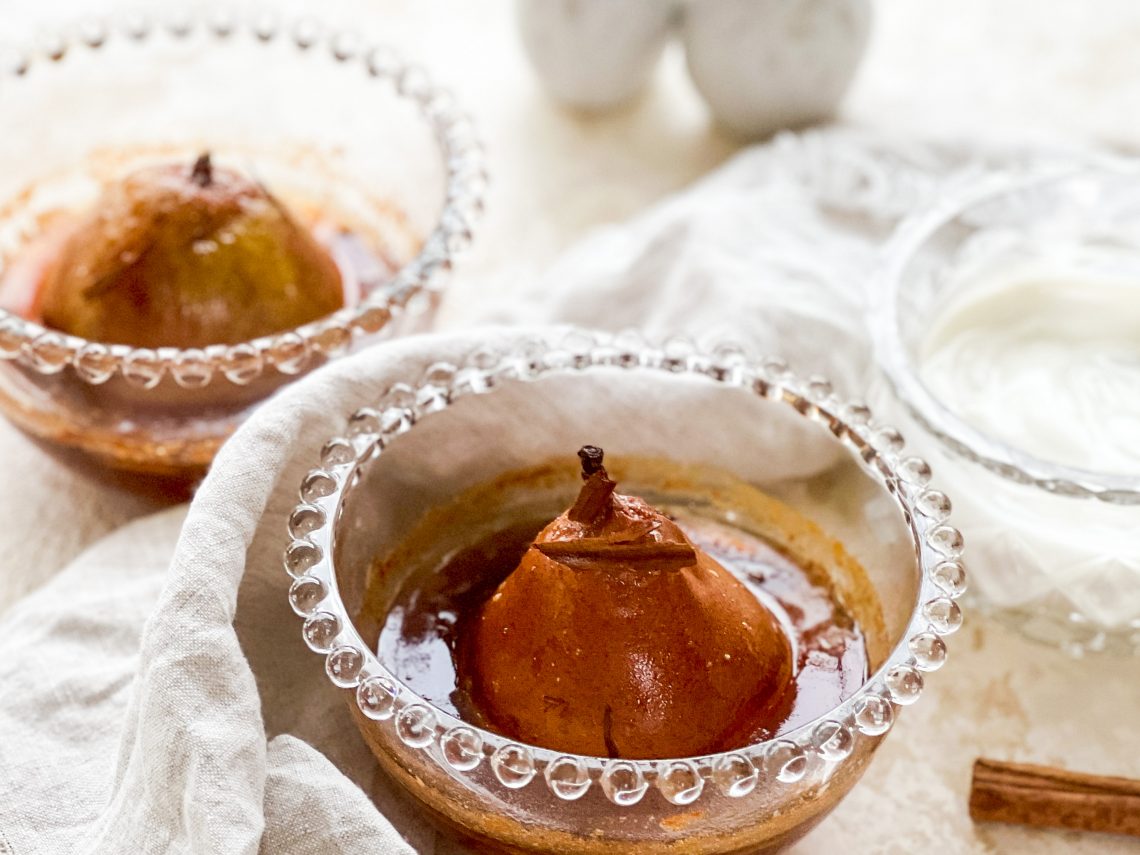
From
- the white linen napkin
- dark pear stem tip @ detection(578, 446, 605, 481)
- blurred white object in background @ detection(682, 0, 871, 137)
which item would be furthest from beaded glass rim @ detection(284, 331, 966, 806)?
blurred white object in background @ detection(682, 0, 871, 137)

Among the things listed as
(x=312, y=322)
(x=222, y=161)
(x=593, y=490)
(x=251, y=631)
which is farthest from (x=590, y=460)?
(x=222, y=161)

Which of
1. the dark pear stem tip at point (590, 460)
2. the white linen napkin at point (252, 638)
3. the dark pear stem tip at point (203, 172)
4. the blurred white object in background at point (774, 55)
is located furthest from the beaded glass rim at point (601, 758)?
the blurred white object in background at point (774, 55)

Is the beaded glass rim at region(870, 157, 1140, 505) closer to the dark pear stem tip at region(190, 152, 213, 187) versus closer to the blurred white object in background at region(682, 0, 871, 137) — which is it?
the blurred white object in background at region(682, 0, 871, 137)

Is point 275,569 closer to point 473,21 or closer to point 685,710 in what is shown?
point 685,710

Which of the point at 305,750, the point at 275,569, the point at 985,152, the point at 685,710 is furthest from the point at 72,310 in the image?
the point at 985,152

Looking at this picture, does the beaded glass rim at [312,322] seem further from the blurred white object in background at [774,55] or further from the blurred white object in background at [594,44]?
the blurred white object in background at [774,55]
